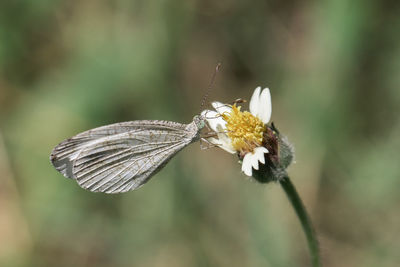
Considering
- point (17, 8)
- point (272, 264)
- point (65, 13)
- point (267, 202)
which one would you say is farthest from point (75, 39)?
point (272, 264)

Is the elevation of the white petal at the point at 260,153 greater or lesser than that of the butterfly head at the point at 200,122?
lesser

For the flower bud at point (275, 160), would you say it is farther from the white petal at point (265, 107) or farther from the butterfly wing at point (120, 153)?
the butterfly wing at point (120, 153)

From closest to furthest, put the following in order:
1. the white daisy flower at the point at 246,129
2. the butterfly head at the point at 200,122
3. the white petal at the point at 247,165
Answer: the white petal at the point at 247,165, the white daisy flower at the point at 246,129, the butterfly head at the point at 200,122

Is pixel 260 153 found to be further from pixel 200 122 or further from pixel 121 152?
pixel 121 152

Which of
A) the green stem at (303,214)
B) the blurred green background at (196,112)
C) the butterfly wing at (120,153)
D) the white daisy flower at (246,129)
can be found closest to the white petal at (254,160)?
the white daisy flower at (246,129)

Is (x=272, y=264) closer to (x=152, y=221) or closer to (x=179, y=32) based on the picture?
(x=152, y=221)

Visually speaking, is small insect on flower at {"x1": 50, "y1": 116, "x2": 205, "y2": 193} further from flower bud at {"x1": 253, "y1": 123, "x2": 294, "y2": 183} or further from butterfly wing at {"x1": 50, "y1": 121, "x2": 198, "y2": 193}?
flower bud at {"x1": 253, "y1": 123, "x2": 294, "y2": 183}
